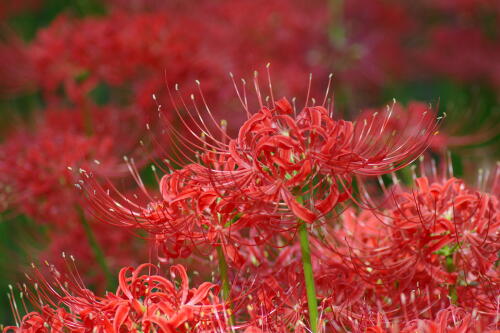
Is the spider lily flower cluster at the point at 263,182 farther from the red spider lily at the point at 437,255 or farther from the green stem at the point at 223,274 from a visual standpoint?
the red spider lily at the point at 437,255

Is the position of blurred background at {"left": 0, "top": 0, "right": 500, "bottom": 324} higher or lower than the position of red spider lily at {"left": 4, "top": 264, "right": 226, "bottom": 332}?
higher

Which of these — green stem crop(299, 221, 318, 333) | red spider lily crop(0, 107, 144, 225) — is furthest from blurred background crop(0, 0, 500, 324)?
green stem crop(299, 221, 318, 333)

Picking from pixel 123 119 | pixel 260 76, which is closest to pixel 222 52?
pixel 260 76

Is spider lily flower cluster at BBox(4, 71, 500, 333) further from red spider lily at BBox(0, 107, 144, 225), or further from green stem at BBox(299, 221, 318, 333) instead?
red spider lily at BBox(0, 107, 144, 225)

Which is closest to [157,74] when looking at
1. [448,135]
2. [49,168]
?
[49,168]

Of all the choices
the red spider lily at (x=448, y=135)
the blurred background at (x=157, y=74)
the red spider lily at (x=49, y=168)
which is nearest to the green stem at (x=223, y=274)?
the blurred background at (x=157, y=74)

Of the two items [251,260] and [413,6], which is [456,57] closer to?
[413,6]

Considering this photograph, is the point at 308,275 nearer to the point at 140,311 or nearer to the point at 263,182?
the point at 263,182
